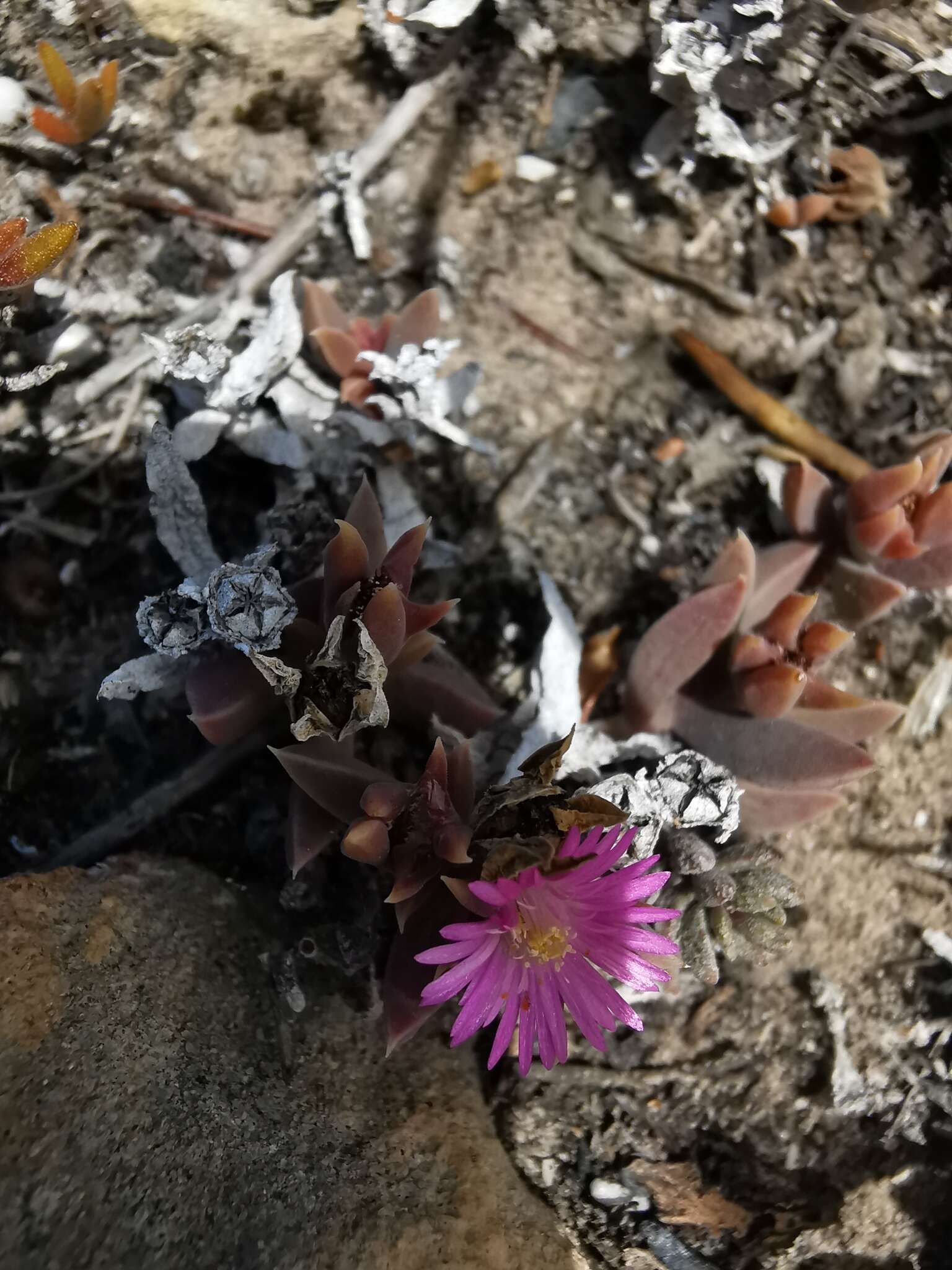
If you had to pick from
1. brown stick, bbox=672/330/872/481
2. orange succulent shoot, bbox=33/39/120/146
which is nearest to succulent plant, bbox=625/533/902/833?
brown stick, bbox=672/330/872/481

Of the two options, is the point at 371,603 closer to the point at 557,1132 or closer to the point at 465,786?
the point at 465,786

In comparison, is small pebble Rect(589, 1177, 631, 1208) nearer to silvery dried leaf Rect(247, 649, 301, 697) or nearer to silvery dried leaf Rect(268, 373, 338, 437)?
silvery dried leaf Rect(247, 649, 301, 697)

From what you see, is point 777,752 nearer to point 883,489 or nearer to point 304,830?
point 883,489

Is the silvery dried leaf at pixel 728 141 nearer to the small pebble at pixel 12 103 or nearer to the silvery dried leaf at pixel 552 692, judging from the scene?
the silvery dried leaf at pixel 552 692

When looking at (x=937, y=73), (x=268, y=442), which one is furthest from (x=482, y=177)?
(x=937, y=73)

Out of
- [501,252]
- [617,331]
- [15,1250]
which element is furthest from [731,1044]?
[501,252]

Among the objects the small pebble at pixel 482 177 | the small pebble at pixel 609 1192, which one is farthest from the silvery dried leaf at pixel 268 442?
the small pebble at pixel 609 1192
